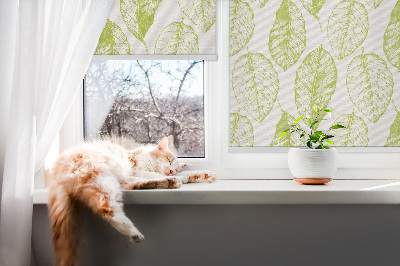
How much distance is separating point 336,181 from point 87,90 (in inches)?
45.7

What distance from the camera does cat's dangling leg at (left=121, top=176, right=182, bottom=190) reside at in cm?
141

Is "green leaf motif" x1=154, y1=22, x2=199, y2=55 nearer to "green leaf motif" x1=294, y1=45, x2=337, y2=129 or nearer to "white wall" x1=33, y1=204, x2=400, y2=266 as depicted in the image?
"green leaf motif" x1=294, y1=45, x2=337, y2=129

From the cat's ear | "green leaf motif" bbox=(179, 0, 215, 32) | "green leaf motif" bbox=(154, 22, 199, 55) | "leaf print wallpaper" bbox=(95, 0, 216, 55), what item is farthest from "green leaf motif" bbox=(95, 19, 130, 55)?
the cat's ear

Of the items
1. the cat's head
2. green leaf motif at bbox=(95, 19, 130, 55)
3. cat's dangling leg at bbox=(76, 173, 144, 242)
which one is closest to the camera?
cat's dangling leg at bbox=(76, 173, 144, 242)

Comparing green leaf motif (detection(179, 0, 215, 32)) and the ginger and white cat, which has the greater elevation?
green leaf motif (detection(179, 0, 215, 32))

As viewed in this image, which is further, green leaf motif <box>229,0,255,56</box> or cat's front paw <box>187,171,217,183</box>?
green leaf motif <box>229,0,255,56</box>

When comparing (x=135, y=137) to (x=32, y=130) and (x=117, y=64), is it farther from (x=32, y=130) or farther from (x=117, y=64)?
(x=32, y=130)

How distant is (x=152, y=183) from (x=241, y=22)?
2.65 feet

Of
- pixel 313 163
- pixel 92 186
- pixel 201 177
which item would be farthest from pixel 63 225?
pixel 313 163

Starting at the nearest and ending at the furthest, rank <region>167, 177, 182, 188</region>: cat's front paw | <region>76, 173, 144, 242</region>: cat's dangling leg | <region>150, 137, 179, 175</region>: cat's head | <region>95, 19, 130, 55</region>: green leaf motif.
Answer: <region>76, 173, 144, 242</region>: cat's dangling leg → <region>167, 177, 182, 188</region>: cat's front paw → <region>150, 137, 179, 175</region>: cat's head → <region>95, 19, 130, 55</region>: green leaf motif

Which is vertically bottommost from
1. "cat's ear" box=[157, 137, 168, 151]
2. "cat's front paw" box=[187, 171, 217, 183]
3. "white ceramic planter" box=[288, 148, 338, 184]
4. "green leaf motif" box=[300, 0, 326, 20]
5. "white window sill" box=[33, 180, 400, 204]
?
"white window sill" box=[33, 180, 400, 204]

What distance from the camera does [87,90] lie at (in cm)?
179

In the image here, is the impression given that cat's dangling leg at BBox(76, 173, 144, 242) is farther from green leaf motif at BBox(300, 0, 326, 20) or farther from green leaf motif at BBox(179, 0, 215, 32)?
green leaf motif at BBox(300, 0, 326, 20)

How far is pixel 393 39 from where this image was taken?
171 centimetres
